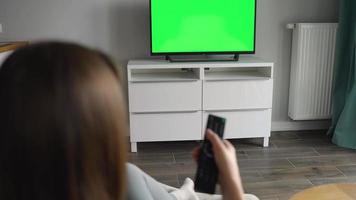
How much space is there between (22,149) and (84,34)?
9.25 feet

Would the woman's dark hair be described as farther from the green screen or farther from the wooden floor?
the green screen

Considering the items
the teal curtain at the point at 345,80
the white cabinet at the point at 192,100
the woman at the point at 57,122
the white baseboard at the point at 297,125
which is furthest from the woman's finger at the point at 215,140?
the white baseboard at the point at 297,125

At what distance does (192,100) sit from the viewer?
9.48 feet

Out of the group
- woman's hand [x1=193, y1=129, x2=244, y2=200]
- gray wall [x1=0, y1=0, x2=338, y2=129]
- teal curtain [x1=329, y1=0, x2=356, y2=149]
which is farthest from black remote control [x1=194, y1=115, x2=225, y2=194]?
teal curtain [x1=329, y1=0, x2=356, y2=149]

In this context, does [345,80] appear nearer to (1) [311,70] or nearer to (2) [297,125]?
(1) [311,70]

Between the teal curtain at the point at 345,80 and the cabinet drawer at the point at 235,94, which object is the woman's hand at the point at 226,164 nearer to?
the cabinet drawer at the point at 235,94

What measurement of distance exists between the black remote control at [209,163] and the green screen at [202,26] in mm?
2295

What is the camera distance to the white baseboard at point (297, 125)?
A: 353 centimetres

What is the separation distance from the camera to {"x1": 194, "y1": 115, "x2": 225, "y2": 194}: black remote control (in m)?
0.70

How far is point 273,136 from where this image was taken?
11.1 ft

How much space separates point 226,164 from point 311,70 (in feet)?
9.32

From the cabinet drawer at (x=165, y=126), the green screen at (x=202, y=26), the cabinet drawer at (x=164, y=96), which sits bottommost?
the cabinet drawer at (x=165, y=126)

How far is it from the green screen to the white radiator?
0.53m

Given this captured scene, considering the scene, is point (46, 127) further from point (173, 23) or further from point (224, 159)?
point (173, 23)
